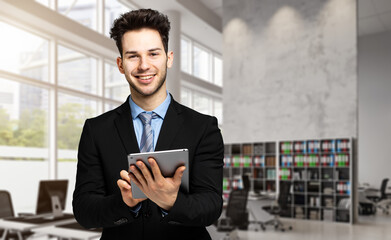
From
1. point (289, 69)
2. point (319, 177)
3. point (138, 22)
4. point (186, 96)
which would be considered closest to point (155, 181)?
point (138, 22)

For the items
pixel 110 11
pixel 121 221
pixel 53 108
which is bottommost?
pixel 121 221

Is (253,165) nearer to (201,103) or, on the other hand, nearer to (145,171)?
(201,103)

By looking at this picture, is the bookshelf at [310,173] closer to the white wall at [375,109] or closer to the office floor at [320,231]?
the office floor at [320,231]

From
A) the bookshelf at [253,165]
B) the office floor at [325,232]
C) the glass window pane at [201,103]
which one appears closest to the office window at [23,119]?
the office floor at [325,232]

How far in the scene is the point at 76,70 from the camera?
9.63 metres

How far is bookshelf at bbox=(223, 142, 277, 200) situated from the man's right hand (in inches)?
378

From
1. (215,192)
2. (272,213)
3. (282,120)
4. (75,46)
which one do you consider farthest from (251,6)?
(215,192)

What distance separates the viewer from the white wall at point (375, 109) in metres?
14.2

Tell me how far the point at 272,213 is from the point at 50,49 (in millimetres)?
6029

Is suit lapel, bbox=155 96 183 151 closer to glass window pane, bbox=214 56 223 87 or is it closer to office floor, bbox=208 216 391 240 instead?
office floor, bbox=208 216 391 240

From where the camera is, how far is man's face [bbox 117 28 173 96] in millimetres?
1128

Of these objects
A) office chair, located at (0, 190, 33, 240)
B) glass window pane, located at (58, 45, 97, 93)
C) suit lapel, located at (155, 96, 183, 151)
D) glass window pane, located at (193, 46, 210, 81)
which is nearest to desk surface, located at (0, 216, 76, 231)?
office chair, located at (0, 190, 33, 240)

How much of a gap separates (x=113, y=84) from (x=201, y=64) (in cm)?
526

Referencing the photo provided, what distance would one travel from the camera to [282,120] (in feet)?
34.9
